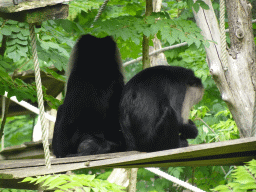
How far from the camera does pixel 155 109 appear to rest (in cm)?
288

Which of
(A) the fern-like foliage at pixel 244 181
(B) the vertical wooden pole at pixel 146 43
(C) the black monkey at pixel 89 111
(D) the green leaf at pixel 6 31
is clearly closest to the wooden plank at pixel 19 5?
(D) the green leaf at pixel 6 31

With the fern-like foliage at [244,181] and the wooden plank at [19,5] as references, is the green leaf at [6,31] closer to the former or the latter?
the wooden plank at [19,5]

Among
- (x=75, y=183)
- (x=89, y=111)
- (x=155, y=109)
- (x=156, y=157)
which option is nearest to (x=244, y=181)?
(x=156, y=157)

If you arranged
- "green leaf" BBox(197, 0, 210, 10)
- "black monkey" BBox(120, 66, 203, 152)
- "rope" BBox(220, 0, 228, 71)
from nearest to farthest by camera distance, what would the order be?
"rope" BBox(220, 0, 228, 71)
"black monkey" BBox(120, 66, 203, 152)
"green leaf" BBox(197, 0, 210, 10)

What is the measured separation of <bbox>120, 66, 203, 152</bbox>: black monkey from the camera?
113 inches

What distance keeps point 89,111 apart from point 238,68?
55.6 inches

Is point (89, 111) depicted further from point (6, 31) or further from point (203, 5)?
point (203, 5)

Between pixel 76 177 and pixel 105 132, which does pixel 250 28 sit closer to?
pixel 105 132

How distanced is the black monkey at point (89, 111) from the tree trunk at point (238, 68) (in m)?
0.98

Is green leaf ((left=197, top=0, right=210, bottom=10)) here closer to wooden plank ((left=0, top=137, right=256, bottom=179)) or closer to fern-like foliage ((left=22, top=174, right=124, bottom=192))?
wooden plank ((left=0, top=137, right=256, bottom=179))

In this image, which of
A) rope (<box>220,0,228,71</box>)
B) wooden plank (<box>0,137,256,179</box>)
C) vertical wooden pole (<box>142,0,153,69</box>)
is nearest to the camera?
wooden plank (<box>0,137,256,179</box>)

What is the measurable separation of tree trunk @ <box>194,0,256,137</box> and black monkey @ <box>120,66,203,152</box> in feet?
1.10

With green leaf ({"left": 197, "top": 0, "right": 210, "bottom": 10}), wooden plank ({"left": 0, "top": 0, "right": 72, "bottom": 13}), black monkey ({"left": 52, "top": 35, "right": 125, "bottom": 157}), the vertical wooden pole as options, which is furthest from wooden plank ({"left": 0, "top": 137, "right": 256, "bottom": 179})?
the vertical wooden pole

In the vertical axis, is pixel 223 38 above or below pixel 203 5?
below
